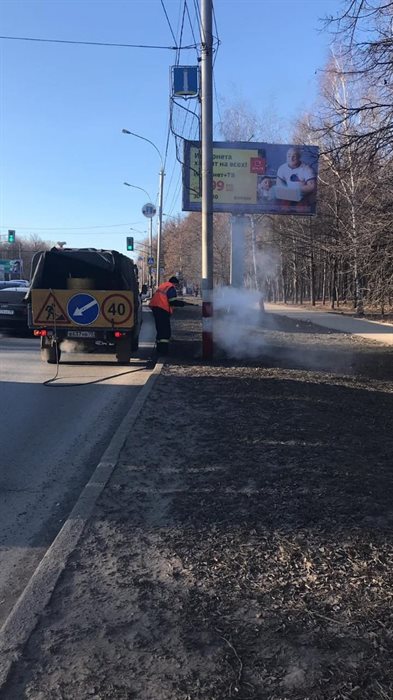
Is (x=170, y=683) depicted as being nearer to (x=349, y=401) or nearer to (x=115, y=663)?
(x=115, y=663)

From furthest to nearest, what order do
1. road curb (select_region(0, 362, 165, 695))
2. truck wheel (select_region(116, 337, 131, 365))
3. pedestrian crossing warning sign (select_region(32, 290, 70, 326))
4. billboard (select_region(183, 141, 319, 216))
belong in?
billboard (select_region(183, 141, 319, 216)) < truck wheel (select_region(116, 337, 131, 365)) < pedestrian crossing warning sign (select_region(32, 290, 70, 326)) < road curb (select_region(0, 362, 165, 695))

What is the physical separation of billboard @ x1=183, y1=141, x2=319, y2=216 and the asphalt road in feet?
54.3

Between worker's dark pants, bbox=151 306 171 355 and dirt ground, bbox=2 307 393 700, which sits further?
worker's dark pants, bbox=151 306 171 355

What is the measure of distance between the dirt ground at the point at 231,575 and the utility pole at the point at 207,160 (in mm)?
5273

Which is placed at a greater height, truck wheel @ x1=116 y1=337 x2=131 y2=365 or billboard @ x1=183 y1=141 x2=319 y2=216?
billboard @ x1=183 y1=141 x2=319 y2=216

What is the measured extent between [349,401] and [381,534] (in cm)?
424

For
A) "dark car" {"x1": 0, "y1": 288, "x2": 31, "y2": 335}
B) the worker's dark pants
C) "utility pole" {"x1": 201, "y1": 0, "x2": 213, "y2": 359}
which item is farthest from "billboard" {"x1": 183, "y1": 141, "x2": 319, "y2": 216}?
"utility pole" {"x1": 201, "y1": 0, "x2": 213, "y2": 359}

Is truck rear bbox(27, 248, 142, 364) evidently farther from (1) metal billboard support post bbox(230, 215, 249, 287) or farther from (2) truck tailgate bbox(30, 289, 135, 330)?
(1) metal billboard support post bbox(230, 215, 249, 287)

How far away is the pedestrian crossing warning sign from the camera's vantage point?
1104 cm

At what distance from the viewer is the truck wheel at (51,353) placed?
11.3 m

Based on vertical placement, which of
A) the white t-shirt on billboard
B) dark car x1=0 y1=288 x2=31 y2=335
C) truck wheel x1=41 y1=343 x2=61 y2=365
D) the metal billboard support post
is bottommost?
truck wheel x1=41 y1=343 x2=61 y2=365

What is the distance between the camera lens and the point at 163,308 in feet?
41.0

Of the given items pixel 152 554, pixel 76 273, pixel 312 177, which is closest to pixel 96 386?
pixel 76 273

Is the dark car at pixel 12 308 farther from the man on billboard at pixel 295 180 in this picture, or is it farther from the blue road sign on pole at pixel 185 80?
the man on billboard at pixel 295 180
